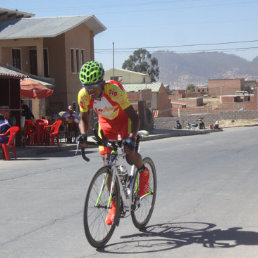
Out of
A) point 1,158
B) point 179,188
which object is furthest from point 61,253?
point 1,158

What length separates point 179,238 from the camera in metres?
6.80

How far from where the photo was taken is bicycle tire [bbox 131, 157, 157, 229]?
23.1 feet

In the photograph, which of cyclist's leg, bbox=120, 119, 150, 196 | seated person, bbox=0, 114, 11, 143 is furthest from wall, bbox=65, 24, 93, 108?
cyclist's leg, bbox=120, 119, 150, 196

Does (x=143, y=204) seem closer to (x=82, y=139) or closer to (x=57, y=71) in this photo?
(x=82, y=139)

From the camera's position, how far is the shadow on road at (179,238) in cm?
636

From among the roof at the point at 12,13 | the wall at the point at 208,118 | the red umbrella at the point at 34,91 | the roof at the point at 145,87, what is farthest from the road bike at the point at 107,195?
the roof at the point at 145,87

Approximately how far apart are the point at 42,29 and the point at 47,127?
42.7ft

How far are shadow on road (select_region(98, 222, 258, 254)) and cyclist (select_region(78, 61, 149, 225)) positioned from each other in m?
0.38

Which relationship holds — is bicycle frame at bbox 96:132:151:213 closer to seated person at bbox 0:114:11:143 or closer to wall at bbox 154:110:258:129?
seated person at bbox 0:114:11:143

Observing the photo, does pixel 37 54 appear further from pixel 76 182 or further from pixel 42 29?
pixel 76 182

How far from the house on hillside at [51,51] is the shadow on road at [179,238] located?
2749cm

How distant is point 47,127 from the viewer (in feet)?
77.5

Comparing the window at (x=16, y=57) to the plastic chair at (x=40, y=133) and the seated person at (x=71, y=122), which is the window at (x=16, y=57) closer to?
the seated person at (x=71, y=122)

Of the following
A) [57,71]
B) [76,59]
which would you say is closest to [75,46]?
[76,59]
